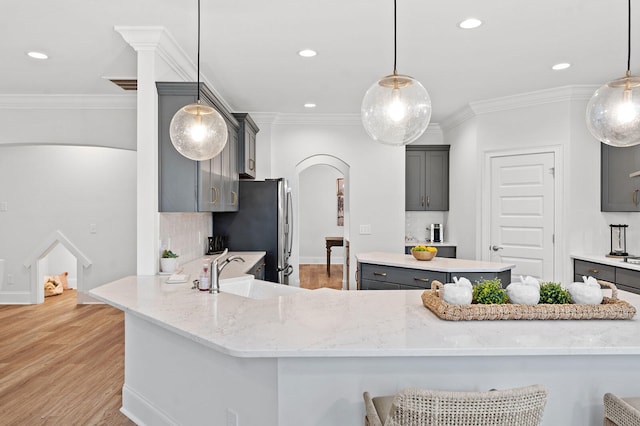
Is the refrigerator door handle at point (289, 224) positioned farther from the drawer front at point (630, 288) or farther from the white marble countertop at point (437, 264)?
the drawer front at point (630, 288)

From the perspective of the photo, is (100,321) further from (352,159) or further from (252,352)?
(252,352)

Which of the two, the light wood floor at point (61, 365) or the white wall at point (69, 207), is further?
the white wall at point (69, 207)

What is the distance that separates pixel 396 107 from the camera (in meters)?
2.08

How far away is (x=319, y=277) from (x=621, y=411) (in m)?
7.01

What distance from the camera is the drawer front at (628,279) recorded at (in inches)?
147

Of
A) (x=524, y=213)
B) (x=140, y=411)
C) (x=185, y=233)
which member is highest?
(x=524, y=213)

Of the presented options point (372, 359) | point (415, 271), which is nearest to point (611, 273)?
point (415, 271)

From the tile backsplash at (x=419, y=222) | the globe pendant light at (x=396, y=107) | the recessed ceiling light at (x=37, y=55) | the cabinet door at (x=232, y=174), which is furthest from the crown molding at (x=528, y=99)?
the recessed ceiling light at (x=37, y=55)

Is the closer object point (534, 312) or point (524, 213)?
point (534, 312)

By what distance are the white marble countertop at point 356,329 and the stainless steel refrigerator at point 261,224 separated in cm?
271

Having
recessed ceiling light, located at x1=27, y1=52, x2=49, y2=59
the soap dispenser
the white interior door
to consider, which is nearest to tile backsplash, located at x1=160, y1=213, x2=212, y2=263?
the soap dispenser

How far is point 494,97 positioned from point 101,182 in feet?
17.4

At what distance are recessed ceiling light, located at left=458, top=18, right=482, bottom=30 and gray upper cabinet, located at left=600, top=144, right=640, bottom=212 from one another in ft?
7.73

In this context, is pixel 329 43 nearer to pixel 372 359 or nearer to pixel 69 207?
pixel 372 359
